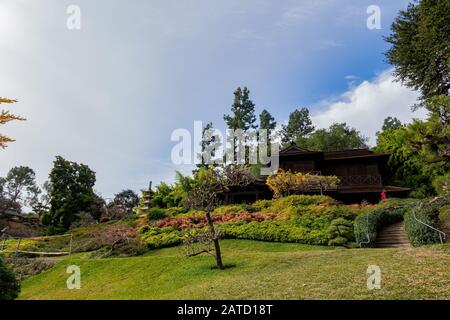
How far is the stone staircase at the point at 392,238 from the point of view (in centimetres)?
1248

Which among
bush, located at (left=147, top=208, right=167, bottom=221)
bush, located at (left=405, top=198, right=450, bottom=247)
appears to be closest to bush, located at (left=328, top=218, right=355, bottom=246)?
bush, located at (left=405, top=198, right=450, bottom=247)

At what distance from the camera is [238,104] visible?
45438mm

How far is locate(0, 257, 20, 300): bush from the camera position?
6.50 metres

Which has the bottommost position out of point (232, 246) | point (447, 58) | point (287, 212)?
point (232, 246)

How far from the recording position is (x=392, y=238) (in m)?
13.4

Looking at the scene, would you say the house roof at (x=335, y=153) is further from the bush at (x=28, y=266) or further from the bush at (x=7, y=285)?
the bush at (x=7, y=285)

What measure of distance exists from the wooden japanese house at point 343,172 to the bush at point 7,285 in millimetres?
21266

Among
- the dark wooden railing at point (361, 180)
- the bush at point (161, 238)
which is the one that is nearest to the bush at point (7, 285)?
the bush at point (161, 238)

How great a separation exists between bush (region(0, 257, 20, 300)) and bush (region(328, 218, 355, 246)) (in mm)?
11260

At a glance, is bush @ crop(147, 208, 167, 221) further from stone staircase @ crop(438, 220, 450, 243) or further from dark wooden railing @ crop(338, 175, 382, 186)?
stone staircase @ crop(438, 220, 450, 243)

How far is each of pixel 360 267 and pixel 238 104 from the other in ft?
130
